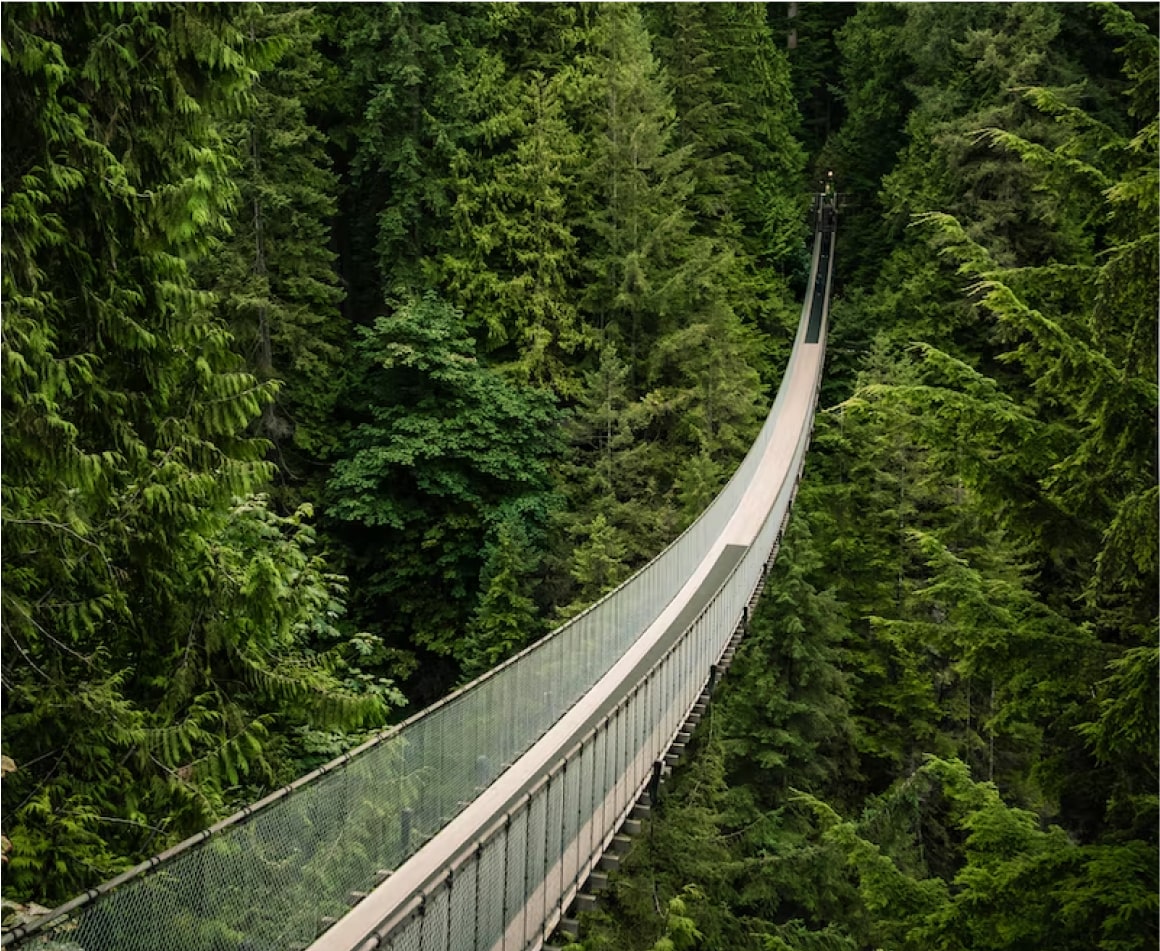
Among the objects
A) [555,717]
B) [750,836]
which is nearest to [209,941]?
[555,717]

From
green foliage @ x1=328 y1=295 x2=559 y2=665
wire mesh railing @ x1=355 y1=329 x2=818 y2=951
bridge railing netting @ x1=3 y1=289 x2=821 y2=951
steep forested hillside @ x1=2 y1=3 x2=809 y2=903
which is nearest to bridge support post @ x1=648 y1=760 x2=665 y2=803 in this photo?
wire mesh railing @ x1=355 y1=329 x2=818 y2=951

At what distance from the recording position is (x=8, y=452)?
4.84 m

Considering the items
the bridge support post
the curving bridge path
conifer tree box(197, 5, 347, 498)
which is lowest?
the bridge support post

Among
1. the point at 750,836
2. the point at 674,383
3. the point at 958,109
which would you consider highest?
the point at 958,109

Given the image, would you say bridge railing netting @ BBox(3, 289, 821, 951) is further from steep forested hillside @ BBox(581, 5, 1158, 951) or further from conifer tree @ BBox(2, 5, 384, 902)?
steep forested hillside @ BBox(581, 5, 1158, 951)

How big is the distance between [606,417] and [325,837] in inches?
593

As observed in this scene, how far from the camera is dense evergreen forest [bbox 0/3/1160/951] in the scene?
538 centimetres

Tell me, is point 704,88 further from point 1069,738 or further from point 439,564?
point 1069,738

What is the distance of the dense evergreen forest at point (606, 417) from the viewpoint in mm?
5375

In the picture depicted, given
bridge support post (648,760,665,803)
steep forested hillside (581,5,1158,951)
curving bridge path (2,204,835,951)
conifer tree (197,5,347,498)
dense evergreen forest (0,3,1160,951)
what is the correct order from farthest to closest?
conifer tree (197,5,347,498)
bridge support post (648,760,665,803)
steep forested hillside (581,5,1158,951)
dense evergreen forest (0,3,1160,951)
curving bridge path (2,204,835,951)

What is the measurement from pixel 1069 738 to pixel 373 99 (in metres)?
17.6

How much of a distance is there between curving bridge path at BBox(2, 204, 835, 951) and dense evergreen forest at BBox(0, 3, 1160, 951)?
2.07 ft

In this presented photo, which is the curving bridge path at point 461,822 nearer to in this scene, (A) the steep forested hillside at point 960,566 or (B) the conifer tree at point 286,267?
(A) the steep forested hillside at point 960,566

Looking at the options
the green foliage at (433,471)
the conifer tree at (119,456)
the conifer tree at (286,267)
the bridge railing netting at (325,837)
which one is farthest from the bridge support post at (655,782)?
the conifer tree at (286,267)
